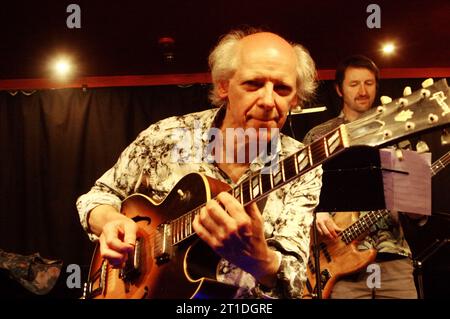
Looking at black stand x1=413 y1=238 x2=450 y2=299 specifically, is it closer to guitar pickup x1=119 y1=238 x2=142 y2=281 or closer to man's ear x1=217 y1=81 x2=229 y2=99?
man's ear x1=217 y1=81 x2=229 y2=99

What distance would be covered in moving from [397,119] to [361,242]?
2177mm

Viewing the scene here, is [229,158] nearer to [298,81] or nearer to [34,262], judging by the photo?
[298,81]

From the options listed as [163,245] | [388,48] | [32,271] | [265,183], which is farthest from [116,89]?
[265,183]

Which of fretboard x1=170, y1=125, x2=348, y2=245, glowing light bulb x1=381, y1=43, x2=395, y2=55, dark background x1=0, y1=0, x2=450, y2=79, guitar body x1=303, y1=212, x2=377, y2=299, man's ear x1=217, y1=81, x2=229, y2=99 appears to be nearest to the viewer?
fretboard x1=170, y1=125, x2=348, y2=245

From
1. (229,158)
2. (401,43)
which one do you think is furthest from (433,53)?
(229,158)

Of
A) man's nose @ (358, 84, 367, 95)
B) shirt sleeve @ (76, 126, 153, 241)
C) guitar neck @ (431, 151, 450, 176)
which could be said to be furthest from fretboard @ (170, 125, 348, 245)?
man's nose @ (358, 84, 367, 95)

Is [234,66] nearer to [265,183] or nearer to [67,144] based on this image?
[265,183]

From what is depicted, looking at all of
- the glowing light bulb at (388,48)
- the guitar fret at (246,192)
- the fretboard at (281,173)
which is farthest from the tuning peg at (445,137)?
the glowing light bulb at (388,48)

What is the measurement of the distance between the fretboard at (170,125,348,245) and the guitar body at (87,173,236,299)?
0.14ft

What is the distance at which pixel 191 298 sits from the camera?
1676mm

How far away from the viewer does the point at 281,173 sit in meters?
1.65

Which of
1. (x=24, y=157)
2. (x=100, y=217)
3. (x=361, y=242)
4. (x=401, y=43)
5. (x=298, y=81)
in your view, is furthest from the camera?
(x=24, y=157)

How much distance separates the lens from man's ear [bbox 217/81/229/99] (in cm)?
234

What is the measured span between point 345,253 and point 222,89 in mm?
1663
